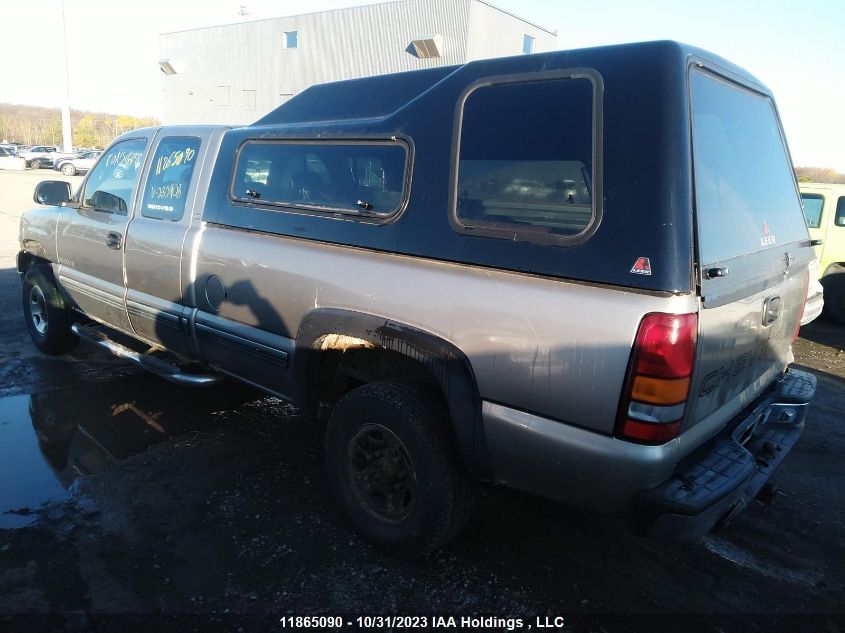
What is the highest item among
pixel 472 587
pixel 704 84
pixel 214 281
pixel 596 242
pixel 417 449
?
pixel 704 84

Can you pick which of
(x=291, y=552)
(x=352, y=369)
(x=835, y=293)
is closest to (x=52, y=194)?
(x=352, y=369)

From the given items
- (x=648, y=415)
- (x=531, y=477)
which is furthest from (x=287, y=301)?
(x=648, y=415)

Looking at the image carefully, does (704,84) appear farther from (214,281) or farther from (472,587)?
(214,281)

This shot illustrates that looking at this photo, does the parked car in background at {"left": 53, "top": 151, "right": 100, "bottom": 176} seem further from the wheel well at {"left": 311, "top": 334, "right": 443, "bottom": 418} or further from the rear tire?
the wheel well at {"left": 311, "top": 334, "right": 443, "bottom": 418}

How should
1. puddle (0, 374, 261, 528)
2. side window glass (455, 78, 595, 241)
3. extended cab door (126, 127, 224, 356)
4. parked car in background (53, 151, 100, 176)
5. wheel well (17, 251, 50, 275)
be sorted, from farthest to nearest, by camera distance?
parked car in background (53, 151, 100, 176) < wheel well (17, 251, 50, 275) < extended cab door (126, 127, 224, 356) < puddle (0, 374, 261, 528) < side window glass (455, 78, 595, 241)

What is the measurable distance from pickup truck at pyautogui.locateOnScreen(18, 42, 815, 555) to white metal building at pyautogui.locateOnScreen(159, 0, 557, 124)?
1949cm

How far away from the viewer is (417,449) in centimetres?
255

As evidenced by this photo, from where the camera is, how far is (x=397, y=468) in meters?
2.76

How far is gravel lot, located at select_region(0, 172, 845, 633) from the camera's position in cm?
249

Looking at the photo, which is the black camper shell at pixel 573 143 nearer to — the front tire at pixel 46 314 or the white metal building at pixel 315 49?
the front tire at pixel 46 314

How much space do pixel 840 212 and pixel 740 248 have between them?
26.8 feet

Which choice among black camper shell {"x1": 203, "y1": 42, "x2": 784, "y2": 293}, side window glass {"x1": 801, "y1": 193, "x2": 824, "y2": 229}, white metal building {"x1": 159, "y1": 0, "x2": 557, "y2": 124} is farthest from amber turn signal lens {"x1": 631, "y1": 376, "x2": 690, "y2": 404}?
white metal building {"x1": 159, "y1": 0, "x2": 557, "y2": 124}

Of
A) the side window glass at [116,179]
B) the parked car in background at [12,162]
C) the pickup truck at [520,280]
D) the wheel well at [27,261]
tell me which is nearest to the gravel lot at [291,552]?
the pickup truck at [520,280]

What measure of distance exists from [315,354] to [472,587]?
1302 mm
